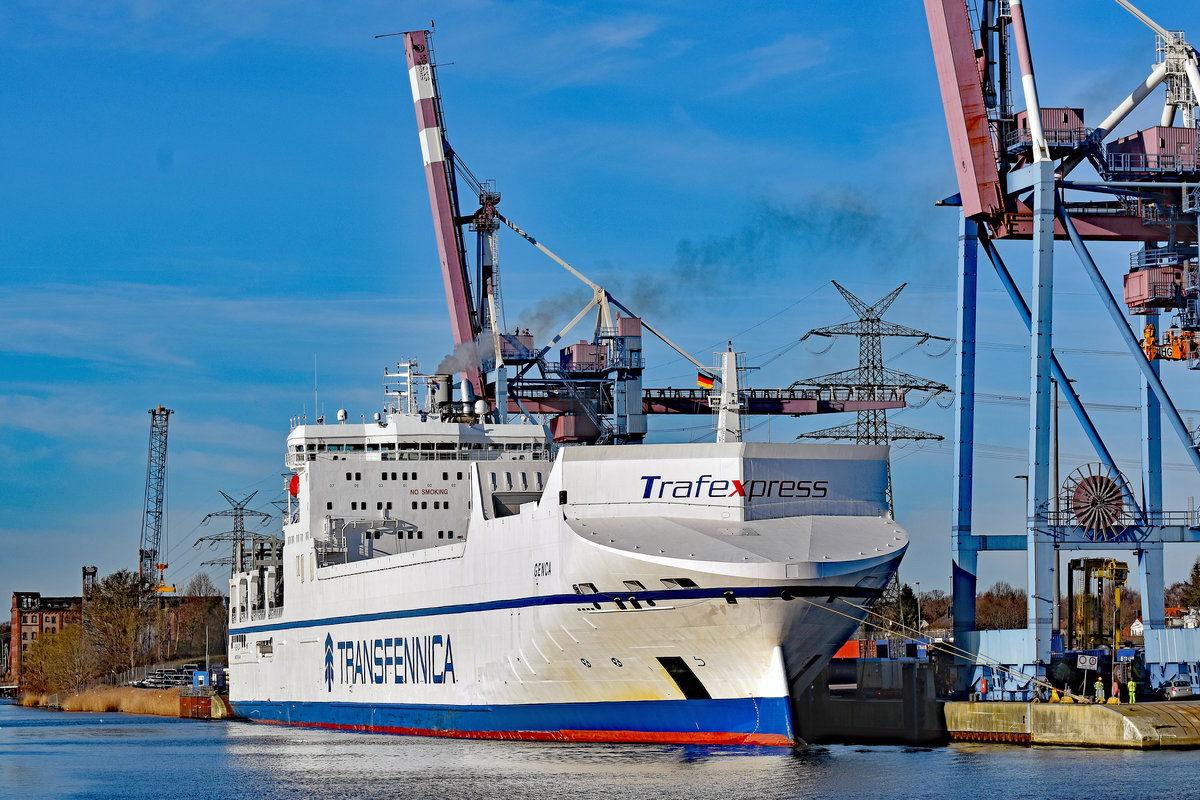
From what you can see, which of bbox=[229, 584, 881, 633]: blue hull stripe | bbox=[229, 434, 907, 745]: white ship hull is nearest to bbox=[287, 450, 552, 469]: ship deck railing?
bbox=[229, 434, 907, 745]: white ship hull

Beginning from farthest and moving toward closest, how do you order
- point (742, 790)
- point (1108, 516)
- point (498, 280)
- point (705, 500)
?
point (498, 280)
point (1108, 516)
point (705, 500)
point (742, 790)

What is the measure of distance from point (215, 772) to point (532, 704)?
7722mm

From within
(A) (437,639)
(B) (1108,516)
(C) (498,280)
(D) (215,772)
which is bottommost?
(D) (215,772)

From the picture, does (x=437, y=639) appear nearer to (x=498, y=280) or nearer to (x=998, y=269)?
(x=998, y=269)

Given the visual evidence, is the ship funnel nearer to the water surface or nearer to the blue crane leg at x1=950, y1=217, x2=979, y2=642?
the water surface

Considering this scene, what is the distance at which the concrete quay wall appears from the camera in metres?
32.2

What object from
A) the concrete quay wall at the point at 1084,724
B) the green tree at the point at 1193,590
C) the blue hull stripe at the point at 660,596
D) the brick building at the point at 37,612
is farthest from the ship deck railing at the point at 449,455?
the brick building at the point at 37,612

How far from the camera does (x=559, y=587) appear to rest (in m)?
34.1

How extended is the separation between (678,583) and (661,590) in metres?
0.50

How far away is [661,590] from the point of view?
32.2 metres

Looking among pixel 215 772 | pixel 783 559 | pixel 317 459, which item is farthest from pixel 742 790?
pixel 317 459

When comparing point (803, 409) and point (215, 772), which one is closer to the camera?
point (215, 772)

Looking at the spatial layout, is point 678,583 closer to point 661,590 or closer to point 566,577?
point 661,590

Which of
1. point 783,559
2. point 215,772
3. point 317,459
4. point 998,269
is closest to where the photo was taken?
point 783,559
